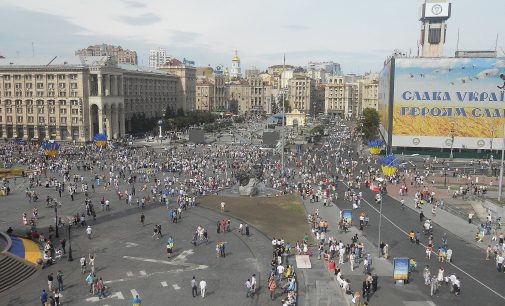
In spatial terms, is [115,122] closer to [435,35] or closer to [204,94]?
[435,35]

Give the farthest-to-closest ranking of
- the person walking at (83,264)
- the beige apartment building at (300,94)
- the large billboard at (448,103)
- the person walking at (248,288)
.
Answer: the beige apartment building at (300,94)
the large billboard at (448,103)
the person walking at (83,264)
the person walking at (248,288)

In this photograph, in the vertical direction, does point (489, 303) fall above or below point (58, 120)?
below

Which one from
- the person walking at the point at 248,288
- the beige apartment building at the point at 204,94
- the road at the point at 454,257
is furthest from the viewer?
the beige apartment building at the point at 204,94

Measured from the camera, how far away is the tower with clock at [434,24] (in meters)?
101

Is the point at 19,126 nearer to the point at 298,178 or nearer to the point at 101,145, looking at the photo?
A: the point at 101,145

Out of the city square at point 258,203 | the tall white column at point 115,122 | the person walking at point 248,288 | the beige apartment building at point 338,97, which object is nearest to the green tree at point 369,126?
the city square at point 258,203

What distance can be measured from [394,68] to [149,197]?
52722mm

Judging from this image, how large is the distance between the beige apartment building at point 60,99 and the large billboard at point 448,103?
58764 millimetres

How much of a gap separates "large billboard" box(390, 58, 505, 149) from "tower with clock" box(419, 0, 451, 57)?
2911cm

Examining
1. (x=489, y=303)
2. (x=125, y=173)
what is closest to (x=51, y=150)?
(x=125, y=173)

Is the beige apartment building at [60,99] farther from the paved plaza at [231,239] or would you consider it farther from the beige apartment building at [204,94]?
the beige apartment building at [204,94]

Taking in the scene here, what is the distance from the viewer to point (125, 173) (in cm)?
5850

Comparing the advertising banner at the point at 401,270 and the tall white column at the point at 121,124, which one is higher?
the tall white column at the point at 121,124

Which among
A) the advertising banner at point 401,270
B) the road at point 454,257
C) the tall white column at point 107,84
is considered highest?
the tall white column at point 107,84
